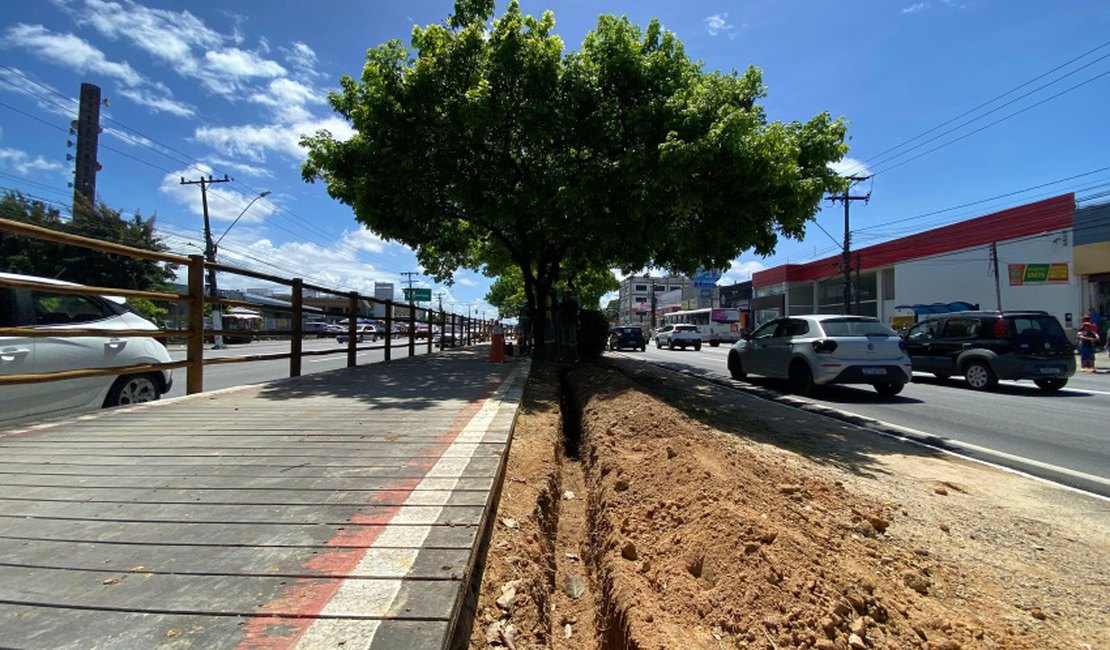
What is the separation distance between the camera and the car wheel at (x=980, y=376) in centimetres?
1147

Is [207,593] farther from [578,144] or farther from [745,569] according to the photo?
[578,144]

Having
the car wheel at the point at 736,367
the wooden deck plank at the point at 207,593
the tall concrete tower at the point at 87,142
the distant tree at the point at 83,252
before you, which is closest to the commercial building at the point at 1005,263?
the car wheel at the point at 736,367

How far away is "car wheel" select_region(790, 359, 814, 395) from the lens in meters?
10.4

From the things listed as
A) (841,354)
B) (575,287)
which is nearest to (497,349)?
(841,354)

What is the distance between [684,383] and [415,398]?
7.32m

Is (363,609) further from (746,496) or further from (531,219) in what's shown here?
(531,219)

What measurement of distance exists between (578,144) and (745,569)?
10304 millimetres

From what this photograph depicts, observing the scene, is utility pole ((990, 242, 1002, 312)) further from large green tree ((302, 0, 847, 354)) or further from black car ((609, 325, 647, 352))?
large green tree ((302, 0, 847, 354))

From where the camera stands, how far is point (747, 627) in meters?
2.24

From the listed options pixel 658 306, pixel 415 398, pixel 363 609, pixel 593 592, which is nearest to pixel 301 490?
pixel 363 609

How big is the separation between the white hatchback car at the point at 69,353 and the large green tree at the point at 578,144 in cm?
672

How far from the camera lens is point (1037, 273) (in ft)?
91.5

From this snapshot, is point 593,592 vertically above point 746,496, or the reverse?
point 746,496

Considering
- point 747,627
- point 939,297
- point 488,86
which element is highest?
point 488,86
